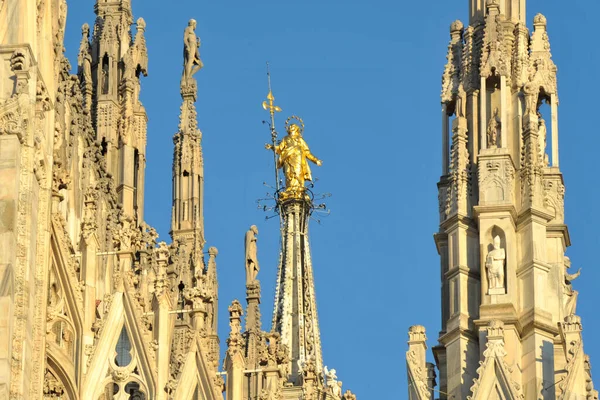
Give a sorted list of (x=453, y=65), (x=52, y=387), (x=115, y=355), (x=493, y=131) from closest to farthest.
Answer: (x=52, y=387)
(x=493, y=131)
(x=115, y=355)
(x=453, y=65)

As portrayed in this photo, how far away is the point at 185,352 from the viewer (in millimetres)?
54875

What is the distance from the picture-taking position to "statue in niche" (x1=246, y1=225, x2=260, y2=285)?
59062 mm

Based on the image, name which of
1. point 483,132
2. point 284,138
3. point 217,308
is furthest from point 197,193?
point 284,138

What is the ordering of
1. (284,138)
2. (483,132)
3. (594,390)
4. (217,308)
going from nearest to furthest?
1. (594,390)
2. (483,132)
3. (217,308)
4. (284,138)

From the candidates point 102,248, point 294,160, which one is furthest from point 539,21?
point 294,160

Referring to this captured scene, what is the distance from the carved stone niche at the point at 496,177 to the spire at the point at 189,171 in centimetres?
886

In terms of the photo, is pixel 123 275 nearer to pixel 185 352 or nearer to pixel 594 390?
pixel 185 352

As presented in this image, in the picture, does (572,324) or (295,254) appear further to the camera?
(295,254)

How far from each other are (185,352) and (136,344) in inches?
71.2

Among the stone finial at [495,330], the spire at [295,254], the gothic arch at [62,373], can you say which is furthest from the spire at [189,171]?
the spire at [295,254]

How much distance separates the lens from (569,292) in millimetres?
51031

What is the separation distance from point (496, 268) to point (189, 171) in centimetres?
1290

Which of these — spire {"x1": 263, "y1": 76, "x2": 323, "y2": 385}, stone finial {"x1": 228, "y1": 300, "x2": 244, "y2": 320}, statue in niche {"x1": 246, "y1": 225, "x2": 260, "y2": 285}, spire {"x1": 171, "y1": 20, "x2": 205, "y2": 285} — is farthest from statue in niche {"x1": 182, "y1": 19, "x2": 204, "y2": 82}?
spire {"x1": 263, "y1": 76, "x2": 323, "y2": 385}

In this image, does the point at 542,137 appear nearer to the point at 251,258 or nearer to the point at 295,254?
the point at 251,258
